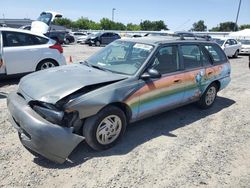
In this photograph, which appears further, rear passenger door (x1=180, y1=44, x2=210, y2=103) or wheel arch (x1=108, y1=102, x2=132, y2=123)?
rear passenger door (x1=180, y1=44, x2=210, y2=103)

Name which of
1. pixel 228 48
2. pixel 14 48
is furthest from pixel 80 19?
pixel 14 48

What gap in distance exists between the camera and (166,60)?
4824 mm

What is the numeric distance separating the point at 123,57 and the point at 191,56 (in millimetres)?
1482

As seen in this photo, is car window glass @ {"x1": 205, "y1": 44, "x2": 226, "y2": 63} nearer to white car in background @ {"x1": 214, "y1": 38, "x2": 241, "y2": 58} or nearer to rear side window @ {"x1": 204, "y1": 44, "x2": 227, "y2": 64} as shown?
rear side window @ {"x1": 204, "y1": 44, "x2": 227, "y2": 64}

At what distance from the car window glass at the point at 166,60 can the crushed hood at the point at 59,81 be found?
80 cm

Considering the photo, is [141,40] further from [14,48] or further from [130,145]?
[14,48]

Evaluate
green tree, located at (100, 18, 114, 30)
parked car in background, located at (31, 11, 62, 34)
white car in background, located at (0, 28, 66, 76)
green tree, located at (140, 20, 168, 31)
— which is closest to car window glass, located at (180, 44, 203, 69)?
white car in background, located at (0, 28, 66, 76)

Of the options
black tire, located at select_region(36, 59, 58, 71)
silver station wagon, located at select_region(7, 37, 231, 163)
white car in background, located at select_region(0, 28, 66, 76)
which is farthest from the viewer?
black tire, located at select_region(36, 59, 58, 71)

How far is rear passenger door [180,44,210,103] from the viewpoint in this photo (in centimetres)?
519

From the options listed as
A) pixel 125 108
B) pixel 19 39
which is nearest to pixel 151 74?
pixel 125 108

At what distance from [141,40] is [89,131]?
2211 mm

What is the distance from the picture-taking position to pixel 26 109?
364 cm

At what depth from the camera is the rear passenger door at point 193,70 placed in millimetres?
5188

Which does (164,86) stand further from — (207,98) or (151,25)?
(151,25)
